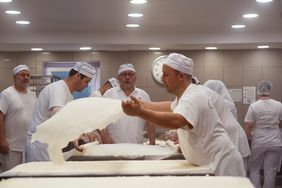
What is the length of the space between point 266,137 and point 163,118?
4532 millimetres

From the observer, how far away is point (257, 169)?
695 cm

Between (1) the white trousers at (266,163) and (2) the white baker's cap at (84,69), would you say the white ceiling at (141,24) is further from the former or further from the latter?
(1) the white trousers at (266,163)

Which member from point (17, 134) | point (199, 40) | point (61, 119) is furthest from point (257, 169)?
point (61, 119)

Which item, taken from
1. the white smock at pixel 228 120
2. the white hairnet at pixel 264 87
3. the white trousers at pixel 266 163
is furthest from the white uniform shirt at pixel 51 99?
the white trousers at pixel 266 163

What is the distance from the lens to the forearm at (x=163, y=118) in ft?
8.21

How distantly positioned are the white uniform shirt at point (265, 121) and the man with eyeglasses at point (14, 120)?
3014mm

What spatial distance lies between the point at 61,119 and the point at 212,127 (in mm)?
850

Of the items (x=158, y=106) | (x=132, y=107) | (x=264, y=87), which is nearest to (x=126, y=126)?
(x=158, y=106)

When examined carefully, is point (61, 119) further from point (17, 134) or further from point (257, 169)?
point (257, 169)

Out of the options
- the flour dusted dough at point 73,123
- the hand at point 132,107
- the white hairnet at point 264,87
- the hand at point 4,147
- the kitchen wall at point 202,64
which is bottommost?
the hand at point 4,147

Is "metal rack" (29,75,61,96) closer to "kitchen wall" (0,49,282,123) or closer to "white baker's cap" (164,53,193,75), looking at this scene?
"kitchen wall" (0,49,282,123)

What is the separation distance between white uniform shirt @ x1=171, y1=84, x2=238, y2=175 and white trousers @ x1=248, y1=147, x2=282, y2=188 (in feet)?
13.4

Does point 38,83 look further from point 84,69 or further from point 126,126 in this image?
point 84,69

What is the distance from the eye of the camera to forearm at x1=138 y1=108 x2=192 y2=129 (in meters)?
2.50
